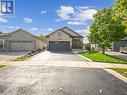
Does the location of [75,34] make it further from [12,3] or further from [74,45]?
[12,3]

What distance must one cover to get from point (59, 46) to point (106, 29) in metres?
23.4

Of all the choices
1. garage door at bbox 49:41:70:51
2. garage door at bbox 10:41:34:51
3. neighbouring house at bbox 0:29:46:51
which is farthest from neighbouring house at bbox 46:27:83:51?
garage door at bbox 10:41:34:51

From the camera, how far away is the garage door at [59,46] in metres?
61.2

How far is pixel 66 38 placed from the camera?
203 ft

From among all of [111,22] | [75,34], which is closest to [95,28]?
[111,22]

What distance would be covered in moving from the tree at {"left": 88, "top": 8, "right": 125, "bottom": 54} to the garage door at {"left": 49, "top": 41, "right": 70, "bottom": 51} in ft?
55.4

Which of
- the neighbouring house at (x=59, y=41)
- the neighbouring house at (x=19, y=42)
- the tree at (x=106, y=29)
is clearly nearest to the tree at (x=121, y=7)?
Result: the tree at (x=106, y=29)

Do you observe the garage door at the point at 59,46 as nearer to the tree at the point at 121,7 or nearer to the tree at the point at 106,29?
the tree at the point at 106,29

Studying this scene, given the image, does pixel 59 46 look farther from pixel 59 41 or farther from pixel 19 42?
pixel 19 42

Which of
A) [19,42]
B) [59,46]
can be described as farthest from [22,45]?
[59,46]

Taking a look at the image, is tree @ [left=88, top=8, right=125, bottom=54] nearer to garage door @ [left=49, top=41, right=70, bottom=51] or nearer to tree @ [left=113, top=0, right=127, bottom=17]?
garage door @ [left=49, top=41, right=70, bottom=51]

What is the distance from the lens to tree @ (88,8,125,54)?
38875 mm

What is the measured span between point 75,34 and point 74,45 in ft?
10.7

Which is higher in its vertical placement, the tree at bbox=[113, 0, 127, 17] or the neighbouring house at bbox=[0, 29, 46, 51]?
the tree at bbox=[113, 0, 127, 17]
